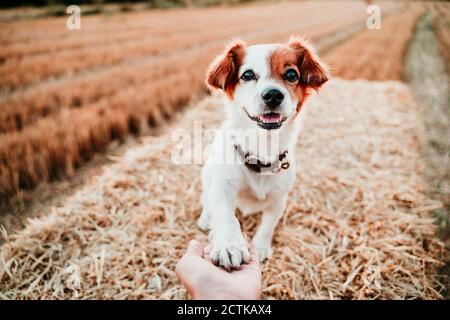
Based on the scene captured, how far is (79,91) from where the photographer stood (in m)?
5.81

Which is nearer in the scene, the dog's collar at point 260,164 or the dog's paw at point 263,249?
the dog's collar at point 260,164

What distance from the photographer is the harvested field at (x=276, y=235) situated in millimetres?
2445

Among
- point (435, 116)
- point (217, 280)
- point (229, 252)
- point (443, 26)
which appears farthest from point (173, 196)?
point (443, 26)

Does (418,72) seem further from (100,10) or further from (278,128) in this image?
(100,10)

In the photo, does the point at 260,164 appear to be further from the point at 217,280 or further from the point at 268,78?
the point at 217,280

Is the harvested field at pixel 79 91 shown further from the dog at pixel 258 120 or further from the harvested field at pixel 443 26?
the harvested field at pixel 443 26

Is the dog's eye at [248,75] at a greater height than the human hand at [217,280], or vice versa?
the dog's eye at [248,75]

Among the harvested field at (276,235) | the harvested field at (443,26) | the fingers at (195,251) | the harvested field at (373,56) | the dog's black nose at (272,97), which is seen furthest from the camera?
the harvested field at (443,26)

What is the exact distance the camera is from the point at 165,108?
5.38 metres

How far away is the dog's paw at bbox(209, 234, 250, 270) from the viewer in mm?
1755

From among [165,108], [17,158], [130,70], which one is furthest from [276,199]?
[130,70]

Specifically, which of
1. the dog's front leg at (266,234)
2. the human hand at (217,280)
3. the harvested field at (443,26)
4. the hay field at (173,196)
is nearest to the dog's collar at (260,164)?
the dog's front leg at (266,234)

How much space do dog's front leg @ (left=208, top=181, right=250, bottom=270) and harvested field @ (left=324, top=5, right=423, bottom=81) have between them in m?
3.99

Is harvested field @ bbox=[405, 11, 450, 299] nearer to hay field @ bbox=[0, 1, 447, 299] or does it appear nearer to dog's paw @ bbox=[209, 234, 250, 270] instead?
hay field @ bbox=[0, 1, 447, 299]
